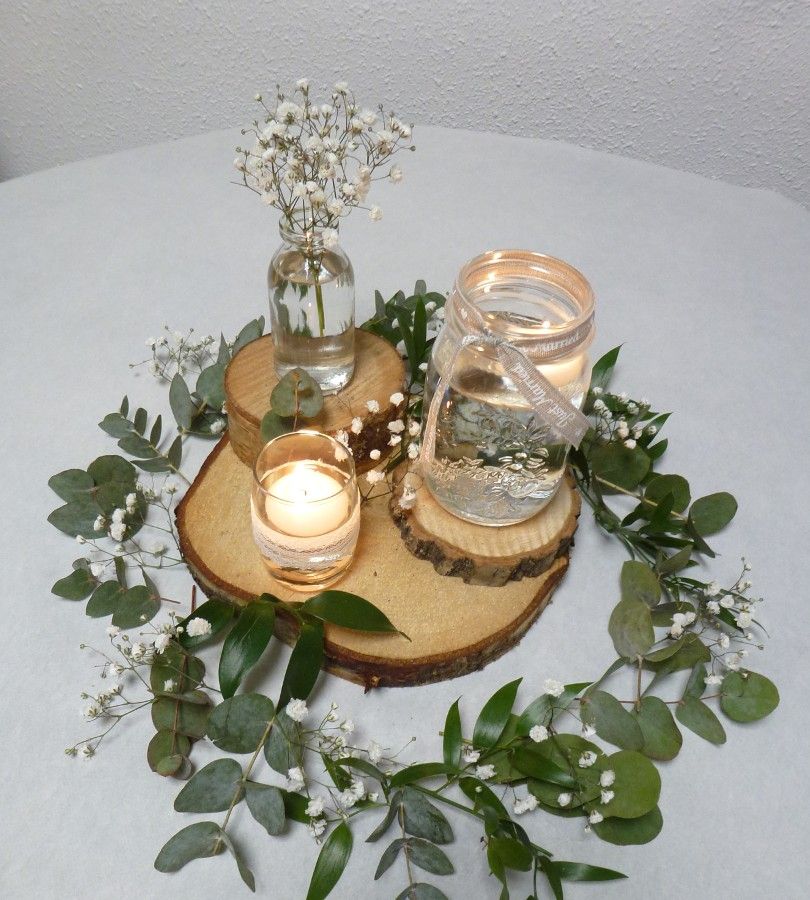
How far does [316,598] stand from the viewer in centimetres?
73

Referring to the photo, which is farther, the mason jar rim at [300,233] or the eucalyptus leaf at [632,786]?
the mason jar rim at [300,233]

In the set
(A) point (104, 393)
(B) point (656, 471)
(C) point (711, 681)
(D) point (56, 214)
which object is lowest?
(C) point (711, 681)

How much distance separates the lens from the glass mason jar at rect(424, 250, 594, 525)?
2.46ft

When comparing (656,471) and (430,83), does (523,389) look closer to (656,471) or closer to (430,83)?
(656,471)

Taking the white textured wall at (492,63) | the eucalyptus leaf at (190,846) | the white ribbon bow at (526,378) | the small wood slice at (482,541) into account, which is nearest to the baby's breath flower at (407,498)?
the small wood slice at (482,541)

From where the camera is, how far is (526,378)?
69cm

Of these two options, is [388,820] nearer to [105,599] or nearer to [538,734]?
[538,734]

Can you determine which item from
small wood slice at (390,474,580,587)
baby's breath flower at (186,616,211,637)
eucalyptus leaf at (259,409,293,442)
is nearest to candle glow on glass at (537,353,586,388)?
small wood slice at (390,474,580,587)

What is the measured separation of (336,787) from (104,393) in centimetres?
62

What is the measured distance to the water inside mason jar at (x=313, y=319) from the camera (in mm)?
825

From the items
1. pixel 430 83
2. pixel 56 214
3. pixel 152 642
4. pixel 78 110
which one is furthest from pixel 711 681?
pixel 78 110

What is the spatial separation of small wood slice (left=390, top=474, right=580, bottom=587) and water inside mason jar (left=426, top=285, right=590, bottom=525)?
2 centimetres

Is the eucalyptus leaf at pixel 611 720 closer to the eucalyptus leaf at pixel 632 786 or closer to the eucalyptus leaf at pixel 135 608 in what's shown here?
the eucalyptus leaf at pixel 632 786

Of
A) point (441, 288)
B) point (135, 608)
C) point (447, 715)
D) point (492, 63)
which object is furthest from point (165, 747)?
point (492, 63)
